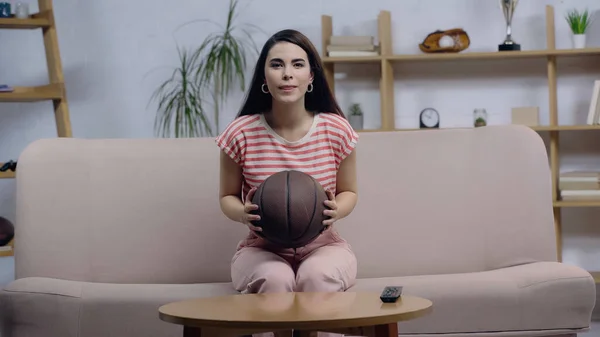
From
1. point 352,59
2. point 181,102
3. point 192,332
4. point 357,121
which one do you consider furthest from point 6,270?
point 192,332

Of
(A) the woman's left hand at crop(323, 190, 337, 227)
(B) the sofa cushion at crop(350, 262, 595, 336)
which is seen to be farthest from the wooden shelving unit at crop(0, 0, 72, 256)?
(A) the woman's left hand at crop(323, 190, 337, 227)

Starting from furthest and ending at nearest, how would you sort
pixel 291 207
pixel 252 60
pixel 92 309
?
pixel 252 60, pixel 92 309, pixel 291 207

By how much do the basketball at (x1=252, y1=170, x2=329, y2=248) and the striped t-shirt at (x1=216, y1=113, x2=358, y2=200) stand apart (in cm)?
31

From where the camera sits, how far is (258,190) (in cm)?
234

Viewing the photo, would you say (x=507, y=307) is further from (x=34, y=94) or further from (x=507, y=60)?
(x=34, y=94)

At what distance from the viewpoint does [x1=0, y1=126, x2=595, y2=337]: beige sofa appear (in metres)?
3.14

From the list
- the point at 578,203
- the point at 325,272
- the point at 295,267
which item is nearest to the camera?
the point at 325,272

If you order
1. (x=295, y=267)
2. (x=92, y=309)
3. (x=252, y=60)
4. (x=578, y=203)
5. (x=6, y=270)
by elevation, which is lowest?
(x=6, y=270)

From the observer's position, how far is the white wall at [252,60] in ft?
16.8

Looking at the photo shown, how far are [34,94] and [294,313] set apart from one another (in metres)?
3.18

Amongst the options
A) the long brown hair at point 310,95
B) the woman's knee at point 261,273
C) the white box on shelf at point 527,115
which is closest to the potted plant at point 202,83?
the white box on shelf at point 527,115

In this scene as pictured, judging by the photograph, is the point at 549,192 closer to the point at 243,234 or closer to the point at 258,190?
the point at 243,234

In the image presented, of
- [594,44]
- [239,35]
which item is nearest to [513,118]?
[594,44]

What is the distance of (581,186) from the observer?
15.8ft
